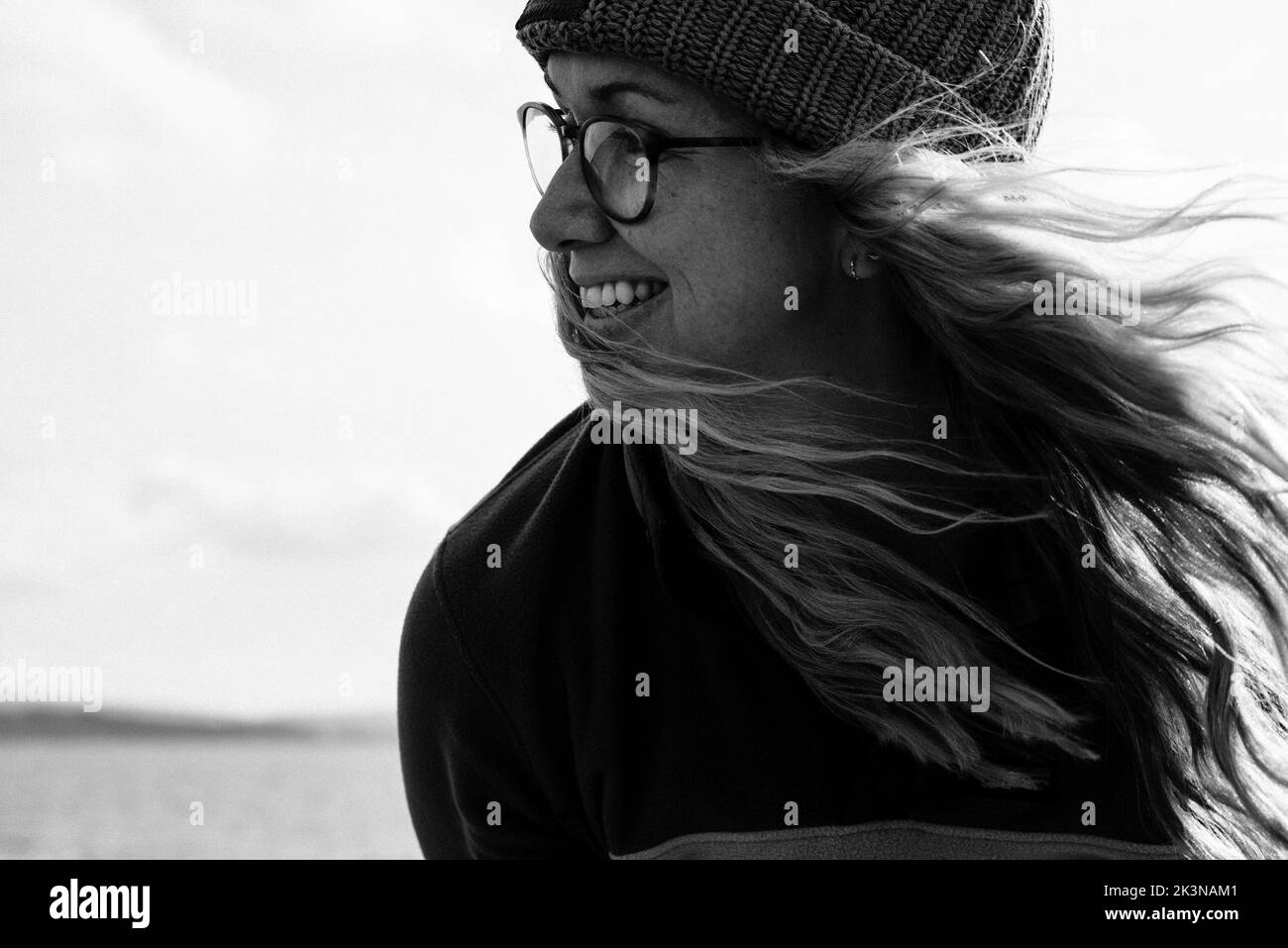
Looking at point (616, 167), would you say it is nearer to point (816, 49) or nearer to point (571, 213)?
point (571, 213)

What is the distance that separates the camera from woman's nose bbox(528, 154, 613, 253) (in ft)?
6.09

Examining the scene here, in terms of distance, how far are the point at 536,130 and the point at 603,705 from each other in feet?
2.85

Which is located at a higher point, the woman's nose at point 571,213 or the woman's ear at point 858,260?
the woman's nose at point 571,213

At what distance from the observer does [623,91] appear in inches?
72.3

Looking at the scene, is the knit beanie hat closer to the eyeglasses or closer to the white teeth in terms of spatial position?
the eyeglasses

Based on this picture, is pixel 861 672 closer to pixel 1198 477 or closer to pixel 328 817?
pixel 1198 477

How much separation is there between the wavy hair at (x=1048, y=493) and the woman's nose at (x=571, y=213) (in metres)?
0.16

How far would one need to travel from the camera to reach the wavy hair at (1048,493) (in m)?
1.86

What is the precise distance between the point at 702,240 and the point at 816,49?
30 centimetres

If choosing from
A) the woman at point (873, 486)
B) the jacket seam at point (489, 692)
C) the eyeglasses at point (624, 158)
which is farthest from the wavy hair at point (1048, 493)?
the jacket seam at point (489, 692)

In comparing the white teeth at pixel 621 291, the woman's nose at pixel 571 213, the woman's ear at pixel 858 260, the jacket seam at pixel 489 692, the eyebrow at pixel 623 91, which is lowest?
the jacket seam at pixel 489 692

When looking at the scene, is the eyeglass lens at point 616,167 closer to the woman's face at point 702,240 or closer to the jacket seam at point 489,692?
the woman's face at point 702,240
